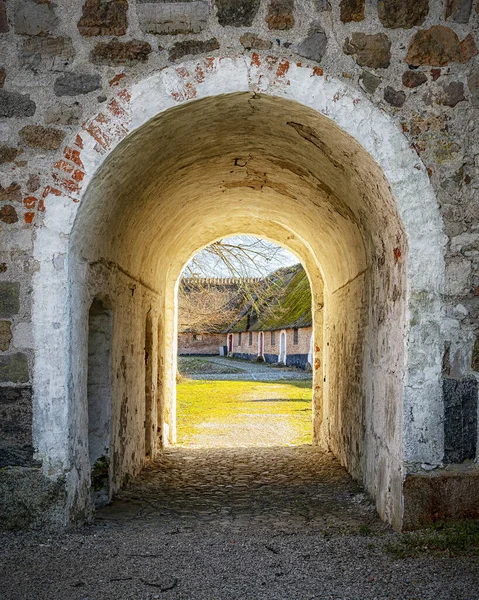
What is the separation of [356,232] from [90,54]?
2926mm

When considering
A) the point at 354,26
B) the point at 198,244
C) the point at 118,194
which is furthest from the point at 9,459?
the point at 198,244

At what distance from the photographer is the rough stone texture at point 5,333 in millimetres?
4688

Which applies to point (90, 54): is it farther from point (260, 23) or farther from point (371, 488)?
point (371, 488)

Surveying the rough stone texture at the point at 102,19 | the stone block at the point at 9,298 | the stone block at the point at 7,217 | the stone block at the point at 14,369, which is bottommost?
the stone block at the point at 14,369

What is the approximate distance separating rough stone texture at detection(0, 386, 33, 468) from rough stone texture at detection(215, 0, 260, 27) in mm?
2931

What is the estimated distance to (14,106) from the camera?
4758 mm

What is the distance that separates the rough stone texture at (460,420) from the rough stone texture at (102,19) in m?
3.37

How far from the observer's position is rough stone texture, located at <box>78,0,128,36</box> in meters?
4.76

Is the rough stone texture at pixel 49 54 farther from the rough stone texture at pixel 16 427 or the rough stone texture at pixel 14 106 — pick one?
the rough stone texture at pixel 16 427

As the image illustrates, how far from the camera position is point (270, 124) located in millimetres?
5426

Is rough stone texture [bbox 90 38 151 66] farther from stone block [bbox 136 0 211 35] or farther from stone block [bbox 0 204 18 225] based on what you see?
stone block [bbox 0 204 18 225]

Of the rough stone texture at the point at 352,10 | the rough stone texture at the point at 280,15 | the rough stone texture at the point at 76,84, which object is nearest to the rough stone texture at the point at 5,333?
the rough stone texture at the point at 76,84


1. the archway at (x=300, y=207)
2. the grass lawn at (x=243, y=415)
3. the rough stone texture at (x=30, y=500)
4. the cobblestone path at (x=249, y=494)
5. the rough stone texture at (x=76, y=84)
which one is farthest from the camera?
the grass lawn at (x=243, y=415)

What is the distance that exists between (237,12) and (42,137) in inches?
64.3
